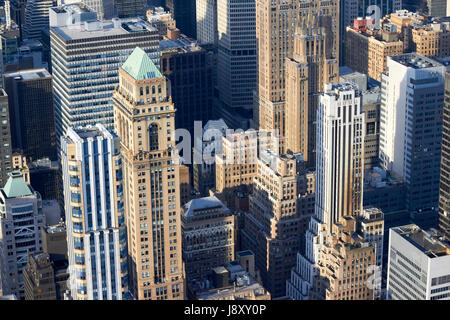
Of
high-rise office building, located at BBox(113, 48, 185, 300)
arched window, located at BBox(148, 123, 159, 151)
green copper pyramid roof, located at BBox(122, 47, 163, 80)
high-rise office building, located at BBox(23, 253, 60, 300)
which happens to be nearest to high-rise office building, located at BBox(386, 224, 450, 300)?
high-rise office building, located at BBox(113, 48, 185, 300)

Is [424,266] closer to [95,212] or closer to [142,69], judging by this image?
[95,212]

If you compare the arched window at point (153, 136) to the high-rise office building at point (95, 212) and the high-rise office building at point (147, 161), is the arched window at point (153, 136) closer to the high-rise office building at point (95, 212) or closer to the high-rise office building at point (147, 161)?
the high-rise office building at point (147, 161)

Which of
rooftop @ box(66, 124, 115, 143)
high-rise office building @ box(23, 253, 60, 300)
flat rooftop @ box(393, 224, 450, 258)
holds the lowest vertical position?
high-rise office building @ box(23, 253, 60, 300)

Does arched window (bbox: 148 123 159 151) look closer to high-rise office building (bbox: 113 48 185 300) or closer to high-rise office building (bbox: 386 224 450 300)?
high-rise office building (bbox: 113 48 185 300)

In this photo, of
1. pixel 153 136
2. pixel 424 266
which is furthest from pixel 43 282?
pixel 424 266

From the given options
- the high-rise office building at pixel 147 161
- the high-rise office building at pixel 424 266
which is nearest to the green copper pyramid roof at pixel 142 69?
the high-rise office building at pixel 147 161
